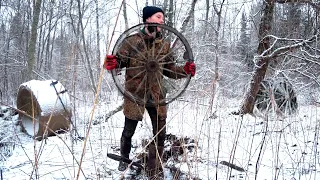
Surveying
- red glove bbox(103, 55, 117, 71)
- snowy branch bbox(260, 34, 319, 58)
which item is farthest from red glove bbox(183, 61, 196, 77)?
snowy branch bbox(260, 34, 319, 58)

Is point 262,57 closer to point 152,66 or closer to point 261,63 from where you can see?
point 261,63

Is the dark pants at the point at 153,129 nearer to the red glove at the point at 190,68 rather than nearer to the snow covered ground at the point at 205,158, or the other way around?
the snow covered ground at the point at 205,158

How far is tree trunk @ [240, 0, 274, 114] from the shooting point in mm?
6141

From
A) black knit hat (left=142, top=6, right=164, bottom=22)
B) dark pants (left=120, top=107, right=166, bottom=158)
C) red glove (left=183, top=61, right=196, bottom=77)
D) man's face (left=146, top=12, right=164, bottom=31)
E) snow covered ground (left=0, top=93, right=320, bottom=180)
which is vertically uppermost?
black knit hat (left=142, top=6, right=164, bottom=22)

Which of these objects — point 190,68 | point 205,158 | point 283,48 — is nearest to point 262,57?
point 283,48

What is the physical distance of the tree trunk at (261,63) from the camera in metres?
6.14

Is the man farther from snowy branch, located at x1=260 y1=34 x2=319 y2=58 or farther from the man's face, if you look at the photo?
snowy branch, located at x1=260 y1=34 x2=319 y2=58

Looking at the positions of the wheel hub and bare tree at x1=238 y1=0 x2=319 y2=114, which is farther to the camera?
bare tree at x1=238 y1=0 x2=319 y2=114

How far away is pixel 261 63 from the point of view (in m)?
6.12

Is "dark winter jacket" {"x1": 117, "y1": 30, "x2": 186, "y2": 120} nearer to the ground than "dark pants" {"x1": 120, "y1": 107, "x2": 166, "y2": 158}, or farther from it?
farther from it

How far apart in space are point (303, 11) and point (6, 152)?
8761mm

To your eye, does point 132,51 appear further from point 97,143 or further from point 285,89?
point 285,89

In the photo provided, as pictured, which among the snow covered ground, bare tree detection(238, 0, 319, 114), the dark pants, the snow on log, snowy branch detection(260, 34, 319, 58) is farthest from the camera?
bare tree detection(238, 0, 319, 114)

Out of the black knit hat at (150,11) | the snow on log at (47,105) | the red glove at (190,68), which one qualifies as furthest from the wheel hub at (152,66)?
the snow on log at (47,105)
